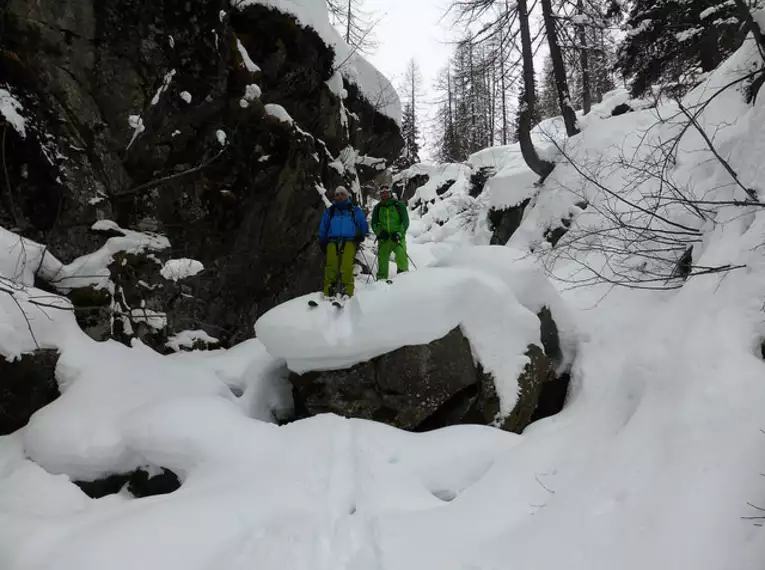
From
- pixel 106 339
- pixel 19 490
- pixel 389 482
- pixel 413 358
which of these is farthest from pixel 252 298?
pixel 389 482

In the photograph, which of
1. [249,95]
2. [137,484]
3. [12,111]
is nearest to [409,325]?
[137,484]

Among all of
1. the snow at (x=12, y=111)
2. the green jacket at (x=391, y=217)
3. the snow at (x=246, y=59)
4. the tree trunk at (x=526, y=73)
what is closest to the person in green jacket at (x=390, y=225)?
the green jacket at (x=391, y=217)

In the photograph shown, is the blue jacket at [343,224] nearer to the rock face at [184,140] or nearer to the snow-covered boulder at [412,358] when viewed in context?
the snow-covered boulder at [412,358]

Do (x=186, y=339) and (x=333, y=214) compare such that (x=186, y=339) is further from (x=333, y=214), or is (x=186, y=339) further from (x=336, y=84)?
(x=336, y=84)

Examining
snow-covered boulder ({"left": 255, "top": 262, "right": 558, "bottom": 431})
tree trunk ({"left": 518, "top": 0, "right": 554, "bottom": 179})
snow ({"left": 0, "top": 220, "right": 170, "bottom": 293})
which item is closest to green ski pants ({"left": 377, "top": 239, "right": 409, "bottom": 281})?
snow-covered boulder ({"left": 255, "top": 262, "right": 558, "bottom": 431})

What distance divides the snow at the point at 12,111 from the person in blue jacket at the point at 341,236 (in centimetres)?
418

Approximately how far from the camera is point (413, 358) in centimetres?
569

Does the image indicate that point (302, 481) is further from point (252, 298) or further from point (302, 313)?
point (252, 298)

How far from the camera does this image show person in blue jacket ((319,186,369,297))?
6539 mm

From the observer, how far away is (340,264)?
667cm

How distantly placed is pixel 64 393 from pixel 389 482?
162 inches

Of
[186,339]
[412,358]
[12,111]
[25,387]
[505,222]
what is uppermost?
[12,111]

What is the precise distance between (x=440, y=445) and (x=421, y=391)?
88 cm

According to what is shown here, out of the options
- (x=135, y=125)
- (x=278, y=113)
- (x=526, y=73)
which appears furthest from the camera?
(x=526, y=73)
